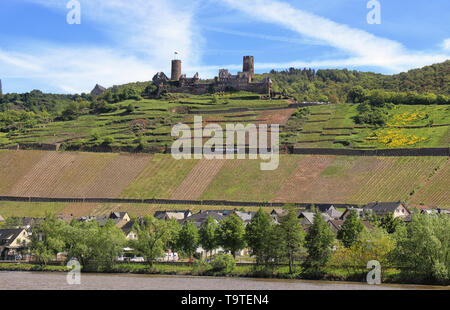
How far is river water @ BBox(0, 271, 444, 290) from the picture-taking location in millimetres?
65500

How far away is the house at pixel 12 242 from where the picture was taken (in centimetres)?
10188

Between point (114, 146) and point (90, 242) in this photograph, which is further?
point (114, 146)

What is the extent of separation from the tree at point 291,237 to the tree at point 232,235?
9.09 m

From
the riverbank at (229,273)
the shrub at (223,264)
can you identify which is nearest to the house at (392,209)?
the riverbank at (229,273)

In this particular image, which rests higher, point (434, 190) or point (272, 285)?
point (434, 190)

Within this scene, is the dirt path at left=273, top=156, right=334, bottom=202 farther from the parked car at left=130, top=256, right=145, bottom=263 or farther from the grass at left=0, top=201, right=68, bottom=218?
the parked car at left=130, top=256, right=145, bottom=263

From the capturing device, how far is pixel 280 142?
17312 centimetres

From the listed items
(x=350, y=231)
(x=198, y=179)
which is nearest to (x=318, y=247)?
(x=350, y=231)

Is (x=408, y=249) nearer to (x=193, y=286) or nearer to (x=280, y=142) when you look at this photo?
(x=193, y=286)

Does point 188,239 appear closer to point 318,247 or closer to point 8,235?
point 318,247

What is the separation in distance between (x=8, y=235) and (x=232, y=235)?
3726 centimetres

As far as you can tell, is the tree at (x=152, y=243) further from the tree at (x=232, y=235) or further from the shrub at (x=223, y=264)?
the shrub at (x=223, y=264)
